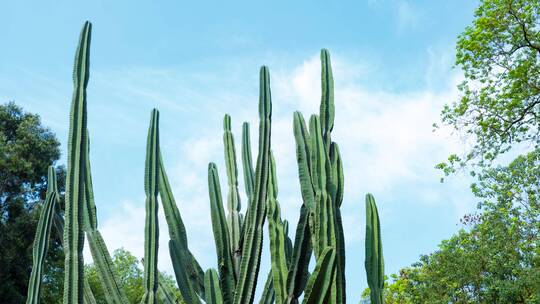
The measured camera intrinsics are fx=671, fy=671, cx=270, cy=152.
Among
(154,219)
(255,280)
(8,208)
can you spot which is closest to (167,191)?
(154,219)

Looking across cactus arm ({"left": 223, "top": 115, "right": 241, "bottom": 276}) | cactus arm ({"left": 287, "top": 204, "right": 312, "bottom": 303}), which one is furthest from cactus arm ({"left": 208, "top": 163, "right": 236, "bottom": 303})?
cactus arm ({"left": 287, "top": 204, "right": 312, "bottom": 303})

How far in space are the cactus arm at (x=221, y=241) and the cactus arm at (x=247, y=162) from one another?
35cm

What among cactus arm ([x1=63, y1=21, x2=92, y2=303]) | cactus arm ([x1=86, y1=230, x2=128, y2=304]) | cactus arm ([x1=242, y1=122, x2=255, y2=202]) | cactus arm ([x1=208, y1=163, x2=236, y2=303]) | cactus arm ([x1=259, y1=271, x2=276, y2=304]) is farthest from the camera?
cactus arm ([x1=242, y1=122, x2=255, y2=202])

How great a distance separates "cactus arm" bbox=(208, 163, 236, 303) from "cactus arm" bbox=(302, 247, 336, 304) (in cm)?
79

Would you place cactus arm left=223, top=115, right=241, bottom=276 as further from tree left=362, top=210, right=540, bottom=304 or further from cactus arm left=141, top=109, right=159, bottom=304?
tree left=362, top=210, right=540, bottom=304

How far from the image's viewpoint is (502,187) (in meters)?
13.1

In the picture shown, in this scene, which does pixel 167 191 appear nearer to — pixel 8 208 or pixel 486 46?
pixel 486 46

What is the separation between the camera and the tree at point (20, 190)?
1596cm

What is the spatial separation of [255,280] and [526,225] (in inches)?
392

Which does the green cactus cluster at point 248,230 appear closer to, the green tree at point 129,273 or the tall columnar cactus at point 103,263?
the tall columnar cactus at point 103,263

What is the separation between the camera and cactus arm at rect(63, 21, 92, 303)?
3680mm

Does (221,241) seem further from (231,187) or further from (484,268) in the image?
(484,268)

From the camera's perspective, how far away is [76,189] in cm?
378

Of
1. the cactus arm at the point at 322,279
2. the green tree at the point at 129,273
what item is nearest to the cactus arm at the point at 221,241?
the cactus arm at the point at 322,279
